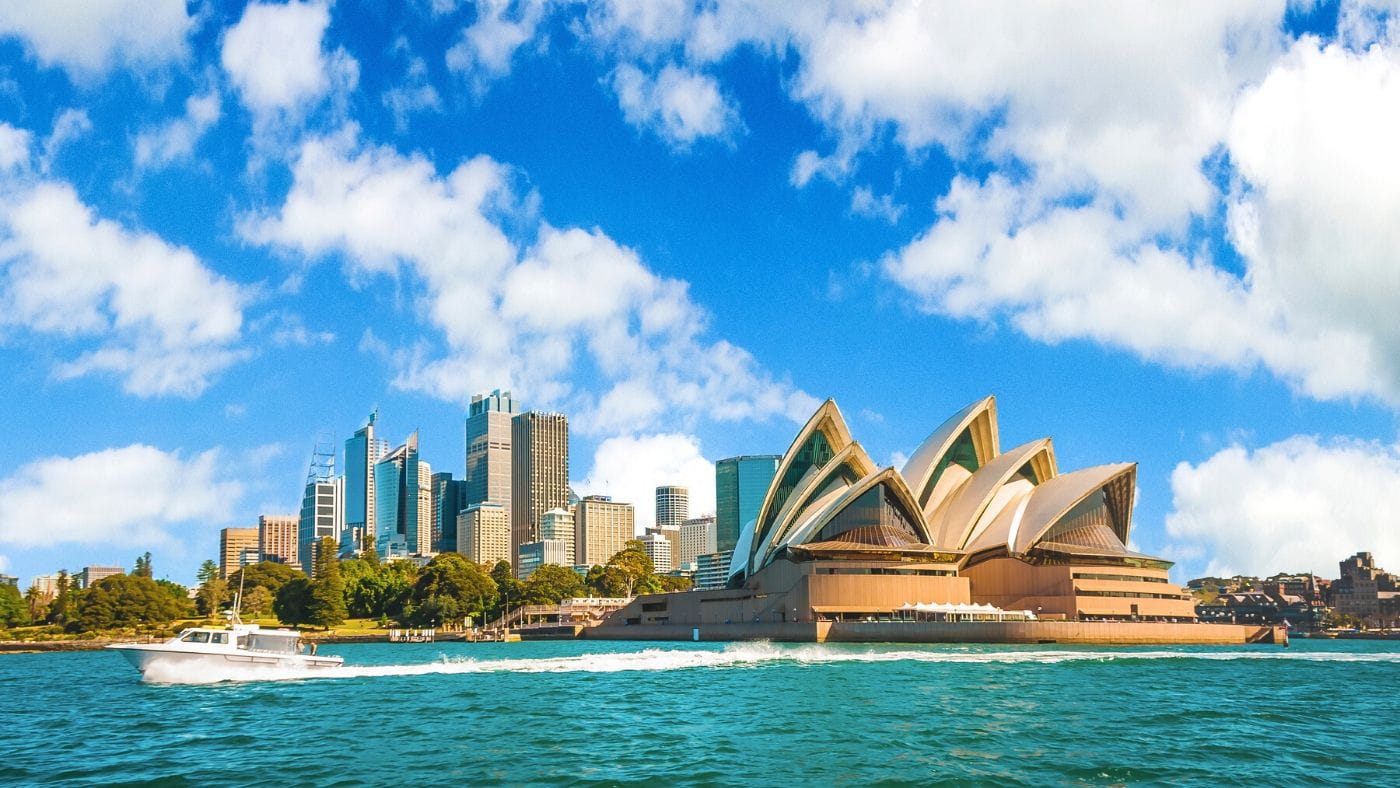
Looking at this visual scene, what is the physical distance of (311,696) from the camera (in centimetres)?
3728

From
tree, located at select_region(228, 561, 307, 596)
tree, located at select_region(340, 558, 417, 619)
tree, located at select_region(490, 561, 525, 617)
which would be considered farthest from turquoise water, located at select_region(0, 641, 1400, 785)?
tree, located at select_region(228, 561, 307, 596)

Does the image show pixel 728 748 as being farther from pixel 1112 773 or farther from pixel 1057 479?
pixel 1057 479

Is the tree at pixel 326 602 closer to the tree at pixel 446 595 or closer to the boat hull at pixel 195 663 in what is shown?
the tree at pixel 446 595

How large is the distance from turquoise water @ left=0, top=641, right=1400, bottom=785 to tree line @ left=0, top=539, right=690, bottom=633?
66.0m

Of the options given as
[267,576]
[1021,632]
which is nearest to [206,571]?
[267,576]

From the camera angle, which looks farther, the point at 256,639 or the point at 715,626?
the point at 715,626

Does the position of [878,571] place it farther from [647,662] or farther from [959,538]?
[647,662]

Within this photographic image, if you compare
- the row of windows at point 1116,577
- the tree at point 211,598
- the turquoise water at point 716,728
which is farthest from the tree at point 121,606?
the row of windows at point 1116,577

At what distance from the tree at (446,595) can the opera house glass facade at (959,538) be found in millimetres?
42766

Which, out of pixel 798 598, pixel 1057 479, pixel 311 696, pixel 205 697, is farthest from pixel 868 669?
pixel 1057 479

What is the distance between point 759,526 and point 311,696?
77.2 meters

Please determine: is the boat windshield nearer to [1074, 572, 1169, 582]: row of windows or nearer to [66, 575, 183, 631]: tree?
[1074, 572, 1169, 582]: row of windows

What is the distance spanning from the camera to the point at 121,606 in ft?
355

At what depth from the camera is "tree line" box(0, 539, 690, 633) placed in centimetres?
10912
